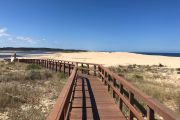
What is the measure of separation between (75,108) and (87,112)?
64 centimetres

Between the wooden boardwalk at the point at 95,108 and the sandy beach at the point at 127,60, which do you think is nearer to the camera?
the wooden boardwalk at the point at 95,108

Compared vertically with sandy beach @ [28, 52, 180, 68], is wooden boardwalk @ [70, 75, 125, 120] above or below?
above

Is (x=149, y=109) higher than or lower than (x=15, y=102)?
higher

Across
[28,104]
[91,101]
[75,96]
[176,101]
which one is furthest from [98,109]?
[176,101]

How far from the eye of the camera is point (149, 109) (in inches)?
206

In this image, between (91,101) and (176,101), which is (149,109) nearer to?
(91,101)

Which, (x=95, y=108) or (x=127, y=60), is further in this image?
(x=127, y=60)

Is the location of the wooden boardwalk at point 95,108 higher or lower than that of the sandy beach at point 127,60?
higher

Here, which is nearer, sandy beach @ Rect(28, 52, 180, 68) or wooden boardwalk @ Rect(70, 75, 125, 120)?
wooden boardwalk @ Rect(70, 75, 125, 120)

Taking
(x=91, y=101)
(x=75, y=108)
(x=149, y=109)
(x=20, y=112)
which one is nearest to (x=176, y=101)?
(x=91, y=101)

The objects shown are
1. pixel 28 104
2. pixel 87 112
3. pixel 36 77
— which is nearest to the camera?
pixel 87 112

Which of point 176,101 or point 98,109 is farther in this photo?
point 176,101

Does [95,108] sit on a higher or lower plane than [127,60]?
higher

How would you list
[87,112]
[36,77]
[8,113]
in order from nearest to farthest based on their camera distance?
[87,112] < [8,113] < [36,77]
